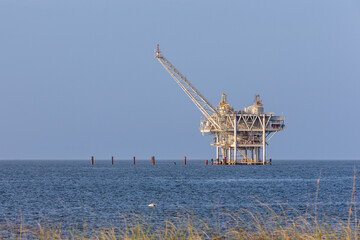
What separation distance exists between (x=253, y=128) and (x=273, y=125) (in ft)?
15.3

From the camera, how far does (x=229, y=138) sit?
110375 millimetres

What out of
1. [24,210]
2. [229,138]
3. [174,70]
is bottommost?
[24,210]

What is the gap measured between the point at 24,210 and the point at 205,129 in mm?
75725

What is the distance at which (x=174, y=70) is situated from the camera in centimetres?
10969

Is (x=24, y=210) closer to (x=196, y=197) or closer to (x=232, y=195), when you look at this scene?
(x=196, y=197)

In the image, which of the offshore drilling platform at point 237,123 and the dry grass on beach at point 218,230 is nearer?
the dry grass on beach at point 218,230

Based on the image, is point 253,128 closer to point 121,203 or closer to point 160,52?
point 160,52

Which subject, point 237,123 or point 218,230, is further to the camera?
point 237,123

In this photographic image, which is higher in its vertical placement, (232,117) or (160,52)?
(160,52)

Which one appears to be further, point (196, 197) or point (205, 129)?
point (205, 129)

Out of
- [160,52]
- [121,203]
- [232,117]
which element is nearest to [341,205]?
[121,203]

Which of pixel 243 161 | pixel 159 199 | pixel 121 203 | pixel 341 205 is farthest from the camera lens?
pixel 243 161

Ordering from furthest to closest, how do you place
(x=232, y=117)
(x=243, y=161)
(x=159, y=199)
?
(x=243, y=161) < (x=232, y=117) < (x=159, y=199)

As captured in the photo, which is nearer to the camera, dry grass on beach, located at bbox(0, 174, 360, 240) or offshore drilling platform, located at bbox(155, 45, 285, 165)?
dry grass on beach, located at bbox(0, 174, 360, 240)
